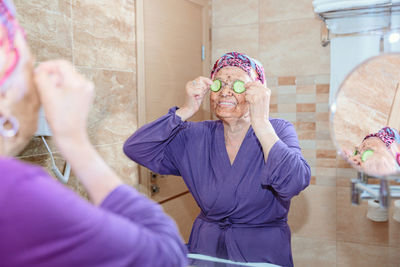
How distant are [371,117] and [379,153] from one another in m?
0.09

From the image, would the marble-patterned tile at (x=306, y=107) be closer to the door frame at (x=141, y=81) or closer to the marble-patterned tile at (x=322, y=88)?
the marble-patterned tile at (x=322, y=88)

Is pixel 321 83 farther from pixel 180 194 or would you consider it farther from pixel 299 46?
pixel 180 194

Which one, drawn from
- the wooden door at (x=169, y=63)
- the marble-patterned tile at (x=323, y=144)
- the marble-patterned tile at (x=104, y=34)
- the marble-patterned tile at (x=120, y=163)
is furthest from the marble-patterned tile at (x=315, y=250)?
the marble-patterned tile at (x=104, y=34)

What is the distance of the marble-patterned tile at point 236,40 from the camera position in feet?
8.08

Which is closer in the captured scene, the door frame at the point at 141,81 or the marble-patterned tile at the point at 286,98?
the door frame at the point at 141,81

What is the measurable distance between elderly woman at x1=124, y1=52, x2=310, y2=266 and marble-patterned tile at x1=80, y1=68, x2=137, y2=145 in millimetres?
294

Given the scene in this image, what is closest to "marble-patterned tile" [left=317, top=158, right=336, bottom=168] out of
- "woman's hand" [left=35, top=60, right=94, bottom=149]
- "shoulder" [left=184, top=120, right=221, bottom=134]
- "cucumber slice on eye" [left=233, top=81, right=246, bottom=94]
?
"shoulder" [left=184, top=120, right=221, bottom=134]

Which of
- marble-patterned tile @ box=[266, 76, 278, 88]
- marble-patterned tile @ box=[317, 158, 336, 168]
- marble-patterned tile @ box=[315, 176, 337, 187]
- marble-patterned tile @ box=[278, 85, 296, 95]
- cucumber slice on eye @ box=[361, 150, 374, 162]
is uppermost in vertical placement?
marble-patterned tile @ box=[266, 76, 278, 88]

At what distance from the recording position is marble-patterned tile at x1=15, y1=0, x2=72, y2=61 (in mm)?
1281

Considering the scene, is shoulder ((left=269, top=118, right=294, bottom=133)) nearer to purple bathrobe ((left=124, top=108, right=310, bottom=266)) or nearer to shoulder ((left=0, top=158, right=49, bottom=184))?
purple bathrobe ((left=124, top=108, right=310, bottom=266))

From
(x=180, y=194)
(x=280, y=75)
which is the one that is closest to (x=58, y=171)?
(x=180, y=194)

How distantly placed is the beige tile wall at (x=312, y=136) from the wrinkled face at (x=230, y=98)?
1073mm

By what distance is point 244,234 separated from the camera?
1.22 meters

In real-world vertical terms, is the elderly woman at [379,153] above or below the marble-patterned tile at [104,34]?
below
